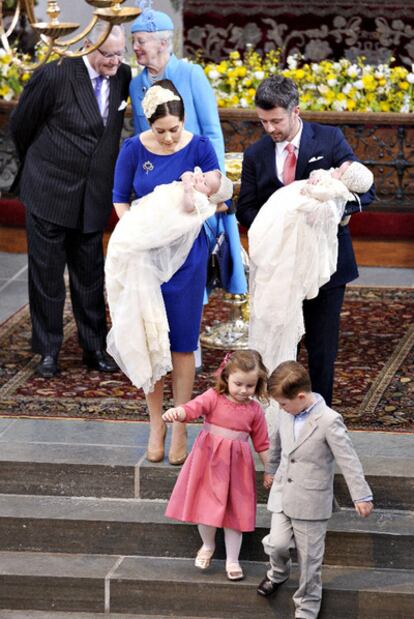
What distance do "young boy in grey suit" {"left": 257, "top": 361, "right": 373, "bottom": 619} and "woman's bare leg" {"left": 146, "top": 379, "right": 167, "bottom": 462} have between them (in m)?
0.85

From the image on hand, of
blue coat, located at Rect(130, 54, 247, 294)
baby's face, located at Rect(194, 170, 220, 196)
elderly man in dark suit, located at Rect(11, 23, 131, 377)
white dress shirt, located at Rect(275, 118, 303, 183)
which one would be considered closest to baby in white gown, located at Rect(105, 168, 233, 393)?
baby's face, located at Rect(194, 170, 220, 196)

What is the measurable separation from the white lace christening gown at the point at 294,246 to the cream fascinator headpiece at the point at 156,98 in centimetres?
64

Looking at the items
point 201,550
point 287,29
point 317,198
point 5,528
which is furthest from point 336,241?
point 287,29

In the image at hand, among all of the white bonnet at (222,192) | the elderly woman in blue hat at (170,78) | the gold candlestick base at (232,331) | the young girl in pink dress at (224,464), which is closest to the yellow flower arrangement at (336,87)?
the gold candlestick base at (232,331)

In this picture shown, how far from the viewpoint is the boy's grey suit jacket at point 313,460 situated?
21.0 feet

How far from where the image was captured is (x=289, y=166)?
703cm

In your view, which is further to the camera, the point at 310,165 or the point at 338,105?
the point at 338,105

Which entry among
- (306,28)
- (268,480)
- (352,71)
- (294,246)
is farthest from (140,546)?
(306,28)

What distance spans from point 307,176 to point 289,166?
0.09m

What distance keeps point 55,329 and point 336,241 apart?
2.52 meters

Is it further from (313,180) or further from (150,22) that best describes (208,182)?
(150,22)

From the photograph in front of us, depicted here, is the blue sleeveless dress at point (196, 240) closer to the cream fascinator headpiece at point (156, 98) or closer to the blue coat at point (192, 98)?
the cream fascinator headpiece at point (156, 98)

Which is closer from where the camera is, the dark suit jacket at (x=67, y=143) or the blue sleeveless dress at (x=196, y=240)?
the blue sleeveless dress at (x=196, y=240)

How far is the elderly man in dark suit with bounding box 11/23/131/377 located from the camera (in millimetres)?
8508
